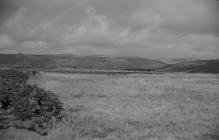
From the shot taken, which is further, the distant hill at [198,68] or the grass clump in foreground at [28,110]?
the distant hill at [198,68]

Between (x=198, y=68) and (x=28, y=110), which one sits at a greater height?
(x=28, y=110)

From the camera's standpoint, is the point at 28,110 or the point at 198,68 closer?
the point at 28,110

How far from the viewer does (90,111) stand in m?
14.1

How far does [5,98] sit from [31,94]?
1753mm

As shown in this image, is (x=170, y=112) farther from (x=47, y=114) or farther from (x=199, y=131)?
(x=47, y=114)

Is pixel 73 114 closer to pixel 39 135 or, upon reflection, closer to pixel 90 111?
pixel 90 111

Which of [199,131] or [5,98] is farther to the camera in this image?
[5,98]

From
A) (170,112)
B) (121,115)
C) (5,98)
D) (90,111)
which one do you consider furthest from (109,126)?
(5,98)

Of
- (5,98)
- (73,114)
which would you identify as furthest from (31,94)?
(73,114)

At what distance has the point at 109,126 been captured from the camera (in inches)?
416

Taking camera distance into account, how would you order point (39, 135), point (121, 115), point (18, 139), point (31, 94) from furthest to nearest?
1. point (121, 115)
2. point (31, 94)
3. point (39, 135)
4. point (18, 139)

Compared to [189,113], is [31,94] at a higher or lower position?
higher

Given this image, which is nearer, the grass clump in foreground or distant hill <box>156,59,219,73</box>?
the grass clump in foreground

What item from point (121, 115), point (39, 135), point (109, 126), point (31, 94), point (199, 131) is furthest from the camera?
point (121, 115)
